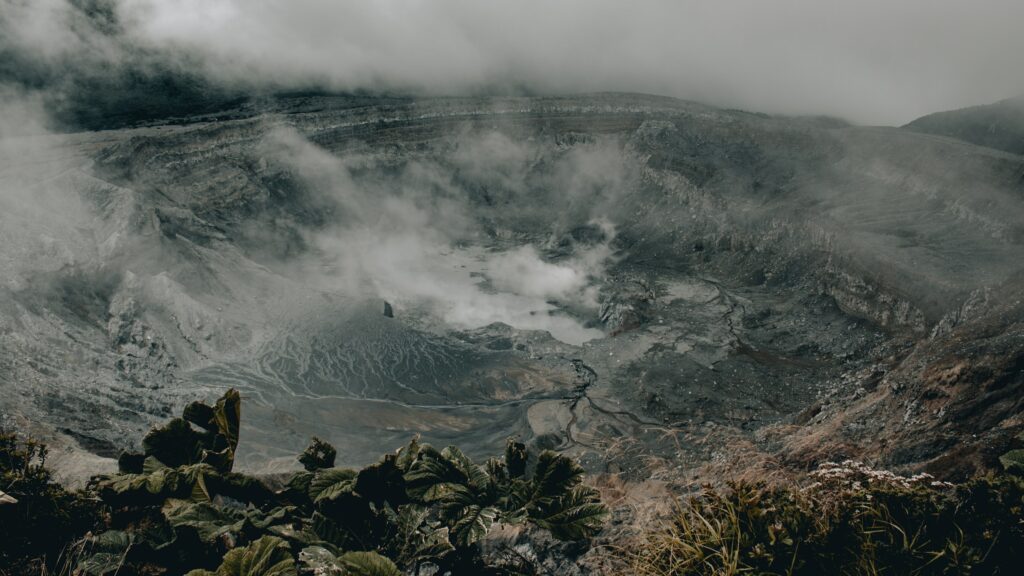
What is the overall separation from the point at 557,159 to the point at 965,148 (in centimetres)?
2241

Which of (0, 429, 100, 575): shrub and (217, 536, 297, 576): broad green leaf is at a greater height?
(217, 536, 297, 576): broad green leaf

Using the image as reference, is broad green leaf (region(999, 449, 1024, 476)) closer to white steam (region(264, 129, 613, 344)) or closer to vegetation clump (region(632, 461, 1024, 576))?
vegetation clump (region(632, 461, 1024, 576))

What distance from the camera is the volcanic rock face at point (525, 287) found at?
16375 millimetres

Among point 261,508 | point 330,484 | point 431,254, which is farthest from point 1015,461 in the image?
point 431,254

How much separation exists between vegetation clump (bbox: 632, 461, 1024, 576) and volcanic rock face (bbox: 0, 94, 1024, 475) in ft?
15.3

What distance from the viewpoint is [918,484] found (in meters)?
4.24

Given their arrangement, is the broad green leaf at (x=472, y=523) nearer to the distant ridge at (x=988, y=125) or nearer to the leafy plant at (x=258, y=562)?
the leafy plant at (x=258, y=562)

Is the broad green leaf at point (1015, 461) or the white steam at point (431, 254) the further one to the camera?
the white steam at point (431, 254)

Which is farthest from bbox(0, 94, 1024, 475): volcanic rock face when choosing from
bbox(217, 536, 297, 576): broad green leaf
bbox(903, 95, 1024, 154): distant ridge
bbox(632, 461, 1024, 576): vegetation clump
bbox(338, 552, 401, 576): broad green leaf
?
bbox(217, 536, 297, 576): broad green leaf

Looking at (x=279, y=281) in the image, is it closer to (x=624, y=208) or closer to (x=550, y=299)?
(x=550, y=299)

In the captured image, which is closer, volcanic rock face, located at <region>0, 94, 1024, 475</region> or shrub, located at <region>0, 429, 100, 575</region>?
shrub, located at <region>0, 429, 100, 575</region>

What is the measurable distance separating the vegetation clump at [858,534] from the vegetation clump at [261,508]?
2.41ft

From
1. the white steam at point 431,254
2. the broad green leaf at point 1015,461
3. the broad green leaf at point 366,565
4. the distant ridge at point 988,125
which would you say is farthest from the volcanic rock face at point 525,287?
the broad green leaf at point 366,565

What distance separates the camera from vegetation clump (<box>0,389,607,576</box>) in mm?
3629
